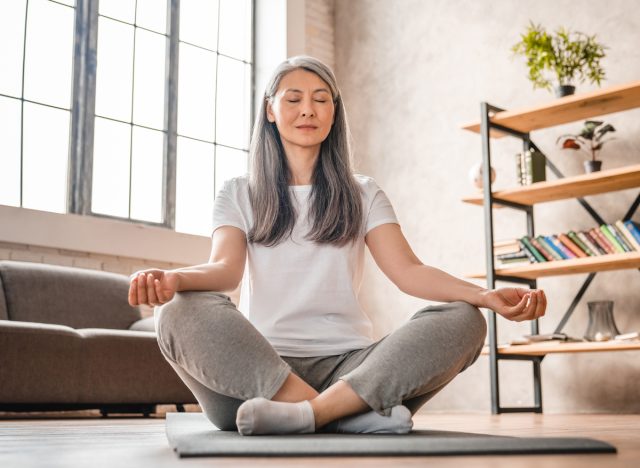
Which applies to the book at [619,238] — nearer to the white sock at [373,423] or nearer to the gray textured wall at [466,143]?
the gray textured wall at [466,143]

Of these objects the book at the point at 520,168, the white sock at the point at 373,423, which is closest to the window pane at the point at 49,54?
the book at the point at 520,168

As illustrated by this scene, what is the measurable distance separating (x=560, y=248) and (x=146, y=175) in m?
2.30

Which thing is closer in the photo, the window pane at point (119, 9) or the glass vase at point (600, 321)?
the glass vase at point (600, 321)

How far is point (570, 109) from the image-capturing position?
405 centimetres

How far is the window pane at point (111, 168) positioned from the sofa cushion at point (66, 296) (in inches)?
21.0

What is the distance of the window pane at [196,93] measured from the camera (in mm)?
5117

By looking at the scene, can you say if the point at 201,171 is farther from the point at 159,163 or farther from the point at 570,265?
the point at 570,265

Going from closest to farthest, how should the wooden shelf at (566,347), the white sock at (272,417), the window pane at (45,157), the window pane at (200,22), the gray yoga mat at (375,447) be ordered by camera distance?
the gray yoga mat at (375,447), the white sock at (272,417), the wooden shelf at (566,347), the window pane at (45,157), the window pane at (200,22)

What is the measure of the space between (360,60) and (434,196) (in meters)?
1.15

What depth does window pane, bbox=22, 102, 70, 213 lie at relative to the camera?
4.32 m

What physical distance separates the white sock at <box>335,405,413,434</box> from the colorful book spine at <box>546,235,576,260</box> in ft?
8.93

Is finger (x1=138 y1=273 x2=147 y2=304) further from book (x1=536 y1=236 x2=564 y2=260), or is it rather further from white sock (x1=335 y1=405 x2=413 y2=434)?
book (x1=536 y1=236 x2=564 y2=260)

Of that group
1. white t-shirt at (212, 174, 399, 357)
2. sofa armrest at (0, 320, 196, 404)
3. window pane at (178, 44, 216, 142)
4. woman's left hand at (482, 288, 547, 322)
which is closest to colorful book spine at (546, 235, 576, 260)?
sofa armrest at (0, 320, 196, 404)

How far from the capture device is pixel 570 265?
3824 millimetres
